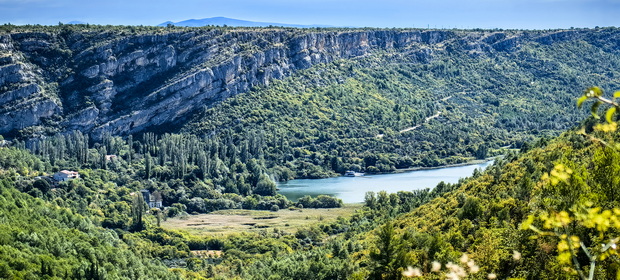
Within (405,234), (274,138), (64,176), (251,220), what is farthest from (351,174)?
(405,234)

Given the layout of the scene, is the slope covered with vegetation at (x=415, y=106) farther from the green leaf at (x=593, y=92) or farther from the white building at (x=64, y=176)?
the green leaf at (x=593, y=92)

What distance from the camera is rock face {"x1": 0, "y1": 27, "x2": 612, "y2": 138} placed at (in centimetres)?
12112

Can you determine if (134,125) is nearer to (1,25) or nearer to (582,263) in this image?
(1,25)

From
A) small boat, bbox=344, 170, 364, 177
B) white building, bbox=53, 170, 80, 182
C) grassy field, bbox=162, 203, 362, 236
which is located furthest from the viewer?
small boat, bbox=344, 170, 364, 177

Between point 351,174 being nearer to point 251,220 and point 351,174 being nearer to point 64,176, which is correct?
point 251,220

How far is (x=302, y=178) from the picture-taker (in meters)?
118

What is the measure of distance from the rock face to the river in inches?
1241

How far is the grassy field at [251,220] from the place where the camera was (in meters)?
75.2

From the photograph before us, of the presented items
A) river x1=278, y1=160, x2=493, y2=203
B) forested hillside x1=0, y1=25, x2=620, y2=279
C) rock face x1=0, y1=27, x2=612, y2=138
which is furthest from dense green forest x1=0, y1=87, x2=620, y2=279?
rock face x1=0, y1=27, x2=612, y2=138

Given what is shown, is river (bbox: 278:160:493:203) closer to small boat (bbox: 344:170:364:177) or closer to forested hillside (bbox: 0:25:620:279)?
small boat (bbox: 344:170:364:177)

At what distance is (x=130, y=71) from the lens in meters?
133

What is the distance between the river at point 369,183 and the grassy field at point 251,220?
8.90 m

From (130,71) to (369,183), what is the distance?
5663 centimetres

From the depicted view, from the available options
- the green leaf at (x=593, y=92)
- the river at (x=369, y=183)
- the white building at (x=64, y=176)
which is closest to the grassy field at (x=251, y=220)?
the river at (x=369, y=183)
